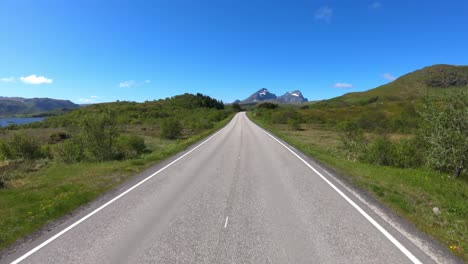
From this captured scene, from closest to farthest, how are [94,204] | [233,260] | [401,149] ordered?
[233,260] < [94,204] < [401,149]

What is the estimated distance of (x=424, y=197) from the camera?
9.10m

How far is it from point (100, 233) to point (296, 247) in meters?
3.98

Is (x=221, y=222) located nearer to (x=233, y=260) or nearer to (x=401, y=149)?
(x=233, y=260)

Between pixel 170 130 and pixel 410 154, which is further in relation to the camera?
pixel 170 130

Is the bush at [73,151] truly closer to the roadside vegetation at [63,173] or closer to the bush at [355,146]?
the roadside vegetation at [63,173]

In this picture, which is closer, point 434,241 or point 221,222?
point 434,241

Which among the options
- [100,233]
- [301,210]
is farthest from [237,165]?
[100,233]

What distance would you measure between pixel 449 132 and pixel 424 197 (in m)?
5.25

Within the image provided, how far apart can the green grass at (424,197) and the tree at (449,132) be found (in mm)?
854

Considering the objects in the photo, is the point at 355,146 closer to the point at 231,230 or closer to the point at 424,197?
the point at 424,197

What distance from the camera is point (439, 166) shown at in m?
13.3

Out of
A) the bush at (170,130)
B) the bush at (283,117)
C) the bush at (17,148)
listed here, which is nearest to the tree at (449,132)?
the bush at (17,148)

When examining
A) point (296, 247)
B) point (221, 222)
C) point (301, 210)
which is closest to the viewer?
point (296, 247)

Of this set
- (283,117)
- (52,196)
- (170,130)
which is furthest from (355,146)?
(283,117)
